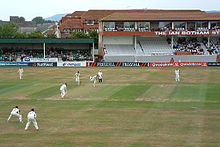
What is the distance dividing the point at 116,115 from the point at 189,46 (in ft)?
168

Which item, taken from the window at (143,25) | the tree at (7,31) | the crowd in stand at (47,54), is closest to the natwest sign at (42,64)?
the crowd in stand at (47,54)

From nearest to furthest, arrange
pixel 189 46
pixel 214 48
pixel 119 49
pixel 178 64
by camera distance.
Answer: pixel 178 64, pixel 119 49, pixel 214 48, pixel 189 46

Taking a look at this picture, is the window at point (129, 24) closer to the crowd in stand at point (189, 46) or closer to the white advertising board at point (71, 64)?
the crowd in stand at point (189, 46)

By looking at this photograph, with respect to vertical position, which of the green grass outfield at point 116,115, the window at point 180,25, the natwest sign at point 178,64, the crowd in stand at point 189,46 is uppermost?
the window at point 180,25

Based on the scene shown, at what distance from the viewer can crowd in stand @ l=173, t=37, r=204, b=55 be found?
67.2 meters

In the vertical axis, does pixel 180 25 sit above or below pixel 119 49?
above

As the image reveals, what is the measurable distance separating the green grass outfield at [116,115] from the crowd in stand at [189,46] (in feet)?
107

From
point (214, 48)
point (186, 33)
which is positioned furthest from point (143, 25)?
point (214, 48)

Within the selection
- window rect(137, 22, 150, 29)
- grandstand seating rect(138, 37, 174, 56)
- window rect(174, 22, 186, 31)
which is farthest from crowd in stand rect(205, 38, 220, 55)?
window rect(137, 22, 150, 29)

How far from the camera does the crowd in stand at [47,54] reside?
2680 inches

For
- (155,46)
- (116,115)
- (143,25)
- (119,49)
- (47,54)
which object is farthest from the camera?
(143,25)

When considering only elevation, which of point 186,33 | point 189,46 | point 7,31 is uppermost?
point 7,31

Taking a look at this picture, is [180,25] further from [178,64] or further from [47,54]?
[47,54]

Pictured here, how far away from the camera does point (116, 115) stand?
21391mm
